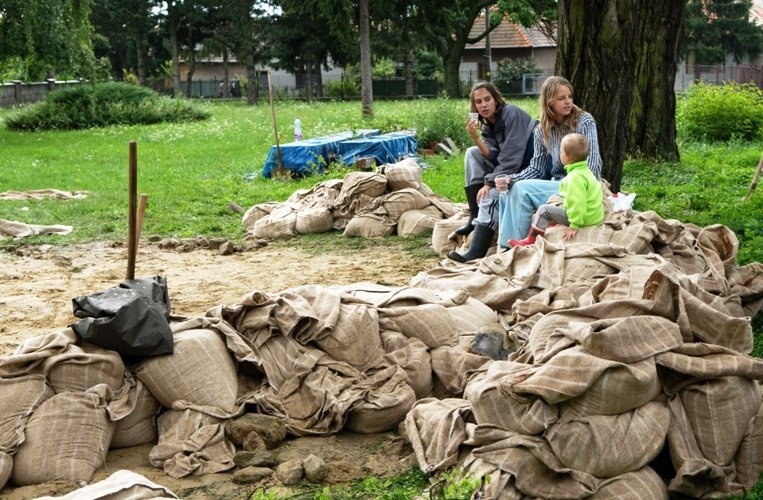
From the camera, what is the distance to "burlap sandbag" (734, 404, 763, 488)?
4.15 m

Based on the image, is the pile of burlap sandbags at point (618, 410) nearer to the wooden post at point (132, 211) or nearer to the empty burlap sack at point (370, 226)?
the wooden post at point (132, 211)

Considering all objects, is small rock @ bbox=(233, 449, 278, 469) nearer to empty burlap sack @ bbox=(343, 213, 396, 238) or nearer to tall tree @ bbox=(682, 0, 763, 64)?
empty burlap sack @ bbox=(343, 213, 396, 238)

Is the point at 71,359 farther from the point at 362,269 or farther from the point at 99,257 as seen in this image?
the point at 99,257

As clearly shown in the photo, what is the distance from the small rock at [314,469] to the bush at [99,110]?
88.0 ft

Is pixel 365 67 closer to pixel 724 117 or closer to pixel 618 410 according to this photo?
pixel 724 117

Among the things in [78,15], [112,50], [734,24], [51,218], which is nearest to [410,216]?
[51,218]

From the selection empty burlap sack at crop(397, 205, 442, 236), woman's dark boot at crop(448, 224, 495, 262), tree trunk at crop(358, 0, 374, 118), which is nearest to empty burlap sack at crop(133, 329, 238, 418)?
woman's dark boot at crop(448, 224, 495, 262)

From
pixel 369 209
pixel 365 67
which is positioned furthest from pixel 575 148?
pixel 365 67

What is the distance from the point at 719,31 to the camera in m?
52.0

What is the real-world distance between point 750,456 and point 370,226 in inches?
265

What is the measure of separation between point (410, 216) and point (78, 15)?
18117 mm

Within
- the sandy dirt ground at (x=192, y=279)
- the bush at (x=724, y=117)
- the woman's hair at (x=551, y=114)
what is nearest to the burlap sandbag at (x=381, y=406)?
the sandy dirt ground at (x=192, y=279)

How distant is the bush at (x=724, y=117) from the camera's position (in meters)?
18.1

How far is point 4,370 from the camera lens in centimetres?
481
